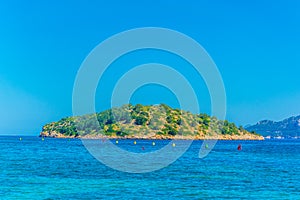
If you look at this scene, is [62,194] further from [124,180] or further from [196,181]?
[196,181]

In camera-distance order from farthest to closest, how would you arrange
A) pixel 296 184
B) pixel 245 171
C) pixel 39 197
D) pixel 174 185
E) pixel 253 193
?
pixel 245 171
pixel 296 184
pixel 174 185
pixel 253 193
pixel 39 197

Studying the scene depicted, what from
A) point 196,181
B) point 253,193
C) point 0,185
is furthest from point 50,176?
point 253,193

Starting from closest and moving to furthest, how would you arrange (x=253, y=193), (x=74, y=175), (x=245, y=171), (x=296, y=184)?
(x=253, y=193) → (x=296, y=184) → (x=74, y=175) → (x=245, y=171)

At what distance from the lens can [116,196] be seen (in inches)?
1609

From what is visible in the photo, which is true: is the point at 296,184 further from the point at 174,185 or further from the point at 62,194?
the point at 62,194

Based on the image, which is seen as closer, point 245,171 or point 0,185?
point 0,185

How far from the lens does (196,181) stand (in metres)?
52.3

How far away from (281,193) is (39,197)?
23656mm

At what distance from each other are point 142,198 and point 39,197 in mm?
9143

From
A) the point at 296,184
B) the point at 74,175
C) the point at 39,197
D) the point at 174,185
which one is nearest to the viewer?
the point at 39,197

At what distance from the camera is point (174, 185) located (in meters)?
48.3

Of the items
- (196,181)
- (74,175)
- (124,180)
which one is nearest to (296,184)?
(196,181)

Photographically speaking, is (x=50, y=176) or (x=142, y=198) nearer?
(x=142, y=198)

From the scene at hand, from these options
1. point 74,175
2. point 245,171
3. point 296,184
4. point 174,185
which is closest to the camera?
point 174,185
